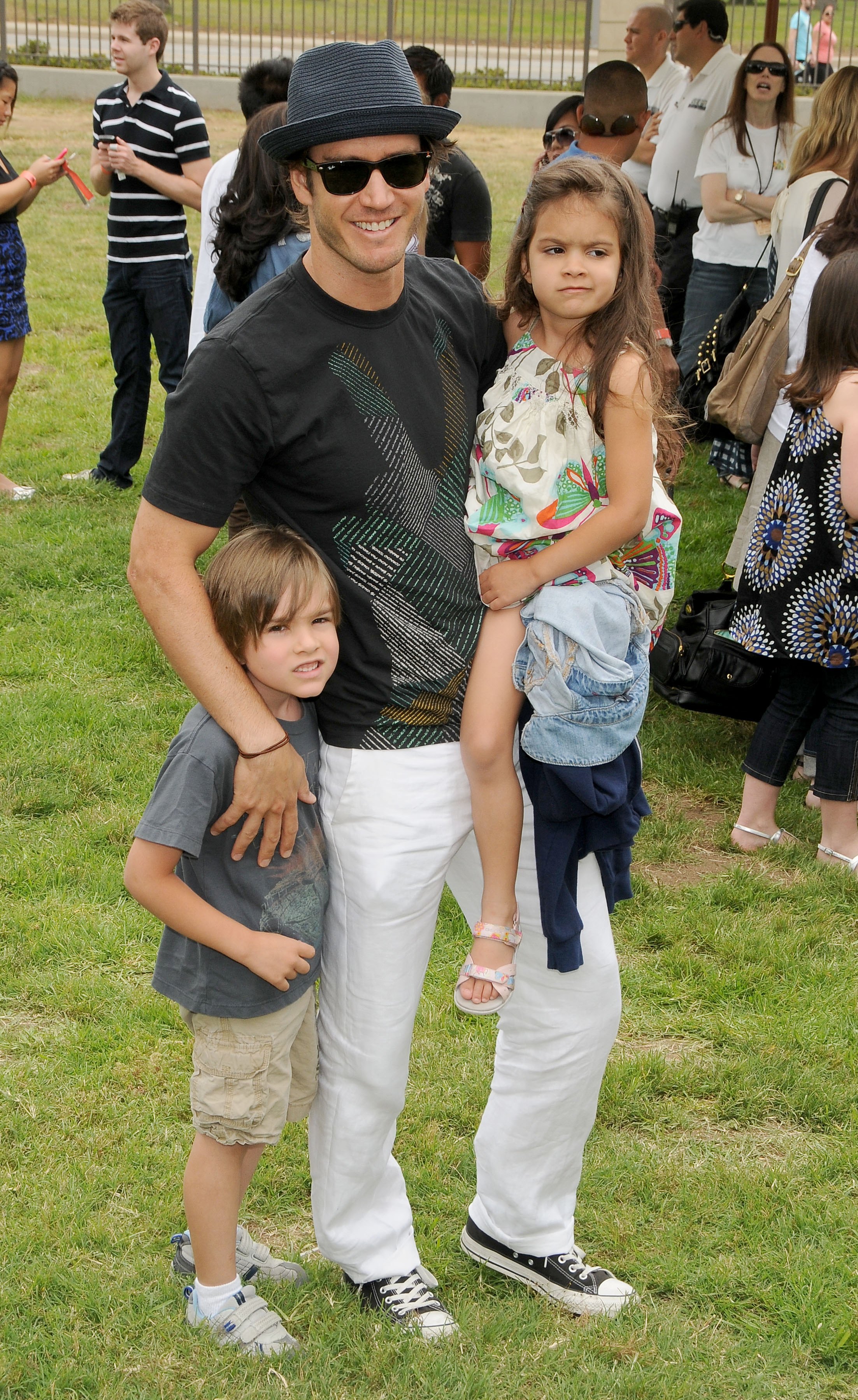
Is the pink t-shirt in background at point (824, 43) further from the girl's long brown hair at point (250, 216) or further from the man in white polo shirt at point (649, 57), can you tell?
the girl's long brown hair at point (250, 216)

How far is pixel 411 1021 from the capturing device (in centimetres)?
245

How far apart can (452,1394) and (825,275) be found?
3.21m

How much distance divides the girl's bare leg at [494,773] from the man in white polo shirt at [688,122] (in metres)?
6.13

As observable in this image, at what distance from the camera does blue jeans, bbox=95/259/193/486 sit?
6.99 meters

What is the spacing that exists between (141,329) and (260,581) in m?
5.47

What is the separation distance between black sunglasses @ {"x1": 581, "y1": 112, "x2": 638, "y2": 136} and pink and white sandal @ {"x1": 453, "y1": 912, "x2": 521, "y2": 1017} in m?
4.63

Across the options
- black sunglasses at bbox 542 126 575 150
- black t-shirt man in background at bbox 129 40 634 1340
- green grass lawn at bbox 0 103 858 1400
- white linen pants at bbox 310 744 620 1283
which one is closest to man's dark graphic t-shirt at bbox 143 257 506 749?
black t-shirt man in background at bbox 129 40 634 1340

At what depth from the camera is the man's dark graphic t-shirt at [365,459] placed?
2.10 meters

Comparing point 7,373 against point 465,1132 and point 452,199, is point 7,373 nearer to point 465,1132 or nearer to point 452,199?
point 452,199

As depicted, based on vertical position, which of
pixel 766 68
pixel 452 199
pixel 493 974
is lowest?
pixel 493 974

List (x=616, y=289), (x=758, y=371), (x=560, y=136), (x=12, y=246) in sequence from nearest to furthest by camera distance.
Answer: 1. (x=616, y=289)
2. (x=758, y=371)
3. (x=560, y=136)
4. (x=12, y=246)

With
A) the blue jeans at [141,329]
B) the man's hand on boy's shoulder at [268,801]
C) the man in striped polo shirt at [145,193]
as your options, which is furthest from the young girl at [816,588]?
the blue jeans at [141,329]

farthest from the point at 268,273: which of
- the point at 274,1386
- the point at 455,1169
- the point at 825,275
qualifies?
the point at 274,1386

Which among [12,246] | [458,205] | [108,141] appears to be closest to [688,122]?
[458,205]
